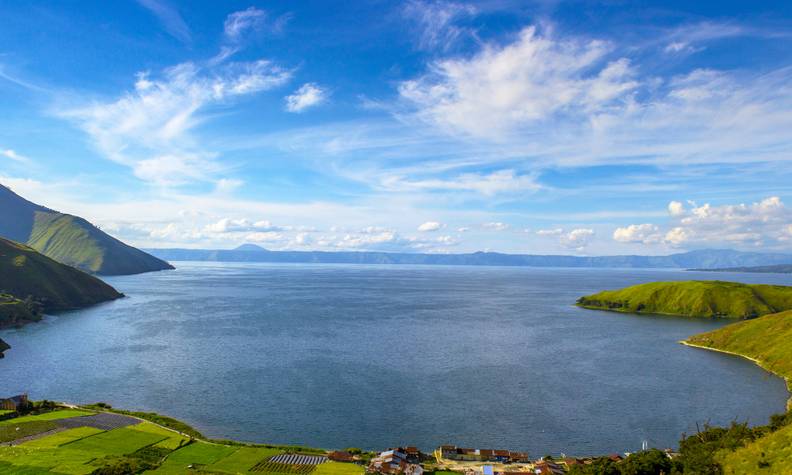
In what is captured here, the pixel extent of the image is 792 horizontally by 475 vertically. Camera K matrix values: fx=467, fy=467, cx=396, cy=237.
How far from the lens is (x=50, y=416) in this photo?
263ft

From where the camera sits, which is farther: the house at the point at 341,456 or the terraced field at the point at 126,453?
the house at the point at 341,456

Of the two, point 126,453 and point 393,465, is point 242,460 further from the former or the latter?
point 393,465

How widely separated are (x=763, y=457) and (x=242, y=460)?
6243 centimetres

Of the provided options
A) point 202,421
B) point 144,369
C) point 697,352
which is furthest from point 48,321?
point 697,352

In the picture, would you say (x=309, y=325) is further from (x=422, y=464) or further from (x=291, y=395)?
(x=422, y=464)

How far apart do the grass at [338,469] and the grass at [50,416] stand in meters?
47.3

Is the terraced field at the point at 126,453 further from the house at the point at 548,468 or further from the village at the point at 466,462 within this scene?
the house at the point at 548,468

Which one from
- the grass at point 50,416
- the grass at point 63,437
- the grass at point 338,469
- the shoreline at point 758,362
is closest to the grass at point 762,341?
the shoreline at point 758,362

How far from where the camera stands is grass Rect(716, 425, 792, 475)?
4379 cm

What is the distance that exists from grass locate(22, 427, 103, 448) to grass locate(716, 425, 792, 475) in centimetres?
8638

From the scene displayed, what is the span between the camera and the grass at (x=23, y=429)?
232ft

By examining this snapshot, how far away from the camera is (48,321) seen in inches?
7421

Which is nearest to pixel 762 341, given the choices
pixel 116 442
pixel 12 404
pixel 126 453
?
pixel 126 453

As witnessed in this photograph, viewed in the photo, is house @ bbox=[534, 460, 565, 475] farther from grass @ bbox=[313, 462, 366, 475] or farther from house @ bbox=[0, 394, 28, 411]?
house @ bbox=[0, 394, 28, 411]
